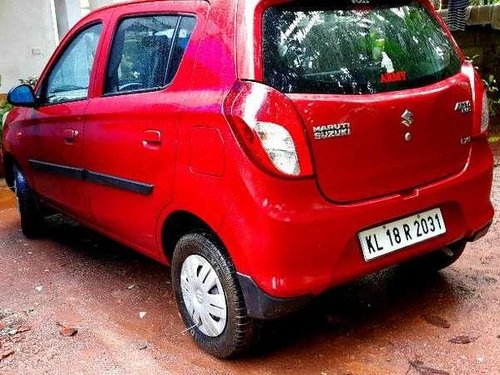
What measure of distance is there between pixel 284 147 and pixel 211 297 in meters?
0.84

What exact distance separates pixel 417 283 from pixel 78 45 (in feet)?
8.65

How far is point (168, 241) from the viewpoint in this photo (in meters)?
2.91

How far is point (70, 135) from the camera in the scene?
3516 millimetres

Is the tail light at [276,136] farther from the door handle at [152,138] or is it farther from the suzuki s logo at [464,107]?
the suzuki s logo at [464,107]

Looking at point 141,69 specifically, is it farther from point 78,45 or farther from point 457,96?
point 457,96

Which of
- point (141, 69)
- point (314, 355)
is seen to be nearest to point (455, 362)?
point (314, 355)

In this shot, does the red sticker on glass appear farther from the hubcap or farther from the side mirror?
the side mirror

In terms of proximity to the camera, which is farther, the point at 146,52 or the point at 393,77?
the point at 146,52

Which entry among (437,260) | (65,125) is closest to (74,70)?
(65,125)

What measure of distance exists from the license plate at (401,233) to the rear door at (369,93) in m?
0.15

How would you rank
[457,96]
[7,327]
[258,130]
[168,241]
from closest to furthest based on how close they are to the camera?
[258,130] < [457,96] < [168,241] < [7,327]

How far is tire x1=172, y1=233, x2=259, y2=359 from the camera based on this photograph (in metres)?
2.46

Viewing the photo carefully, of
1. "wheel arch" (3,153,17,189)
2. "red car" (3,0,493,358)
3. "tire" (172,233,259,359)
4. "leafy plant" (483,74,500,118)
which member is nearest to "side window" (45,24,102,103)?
"red car" (3,0,493,358)

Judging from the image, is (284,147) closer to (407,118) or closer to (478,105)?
(407,118)
